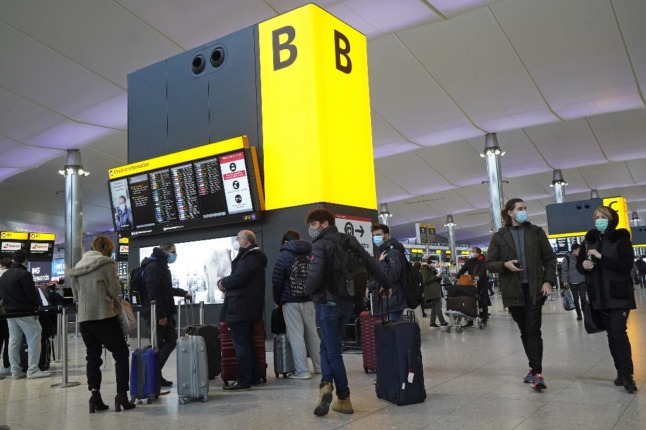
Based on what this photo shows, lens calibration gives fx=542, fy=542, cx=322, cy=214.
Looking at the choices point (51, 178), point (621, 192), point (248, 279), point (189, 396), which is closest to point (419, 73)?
point (248, 279)

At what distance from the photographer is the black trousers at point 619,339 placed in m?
4.73

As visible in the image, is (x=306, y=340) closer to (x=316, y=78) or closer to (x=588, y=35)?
(x=316, y=78)

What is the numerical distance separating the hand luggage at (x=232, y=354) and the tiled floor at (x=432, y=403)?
19 cm

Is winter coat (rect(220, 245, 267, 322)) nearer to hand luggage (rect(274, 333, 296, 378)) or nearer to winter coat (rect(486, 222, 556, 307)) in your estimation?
hand luggage (rect(274, 333, 296, 378))

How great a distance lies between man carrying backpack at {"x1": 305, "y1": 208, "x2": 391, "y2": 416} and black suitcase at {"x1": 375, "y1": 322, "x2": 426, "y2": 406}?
17.8 inches

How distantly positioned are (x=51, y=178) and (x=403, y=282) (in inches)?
891

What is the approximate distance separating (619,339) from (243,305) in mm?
3562

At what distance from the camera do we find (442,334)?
407 inches

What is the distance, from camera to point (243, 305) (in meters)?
5.65

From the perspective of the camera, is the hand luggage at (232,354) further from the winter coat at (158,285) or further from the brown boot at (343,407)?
the brown boot at (343,407)

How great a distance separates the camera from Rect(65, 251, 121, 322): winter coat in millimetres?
4941

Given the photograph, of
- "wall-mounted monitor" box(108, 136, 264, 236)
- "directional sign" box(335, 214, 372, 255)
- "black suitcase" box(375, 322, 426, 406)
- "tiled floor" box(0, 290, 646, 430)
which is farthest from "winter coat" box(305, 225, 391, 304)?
"wall-mounted monitor" box(108, 136, 264, 236)

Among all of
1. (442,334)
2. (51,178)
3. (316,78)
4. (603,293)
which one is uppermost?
(51,178)

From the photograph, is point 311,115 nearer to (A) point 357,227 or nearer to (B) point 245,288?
(A) point 357,227
